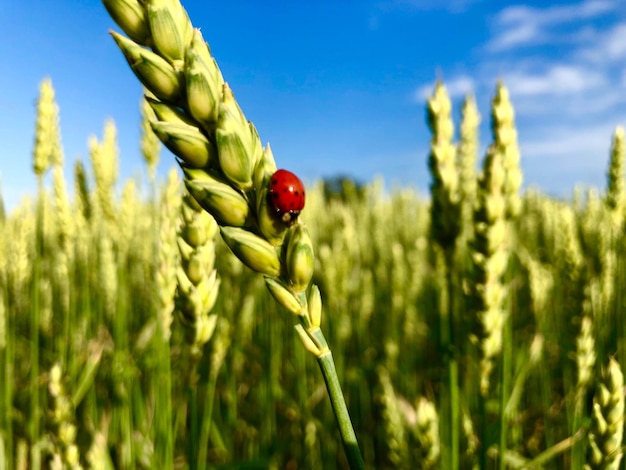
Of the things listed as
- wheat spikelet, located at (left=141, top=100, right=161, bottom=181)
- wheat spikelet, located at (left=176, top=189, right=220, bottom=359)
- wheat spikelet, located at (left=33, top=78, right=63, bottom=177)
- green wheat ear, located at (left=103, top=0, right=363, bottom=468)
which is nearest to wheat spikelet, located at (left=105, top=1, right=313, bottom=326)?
green wheat ear, located at (left=103, top=0, right=363, bottom=468)

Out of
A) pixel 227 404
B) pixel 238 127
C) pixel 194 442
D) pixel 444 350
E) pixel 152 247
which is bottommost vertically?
pixel 227 404

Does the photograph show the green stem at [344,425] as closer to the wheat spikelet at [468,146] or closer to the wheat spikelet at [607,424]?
the wheat spikelet at [607,424]

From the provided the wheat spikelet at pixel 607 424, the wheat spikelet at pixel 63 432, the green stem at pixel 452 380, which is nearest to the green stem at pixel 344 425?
the wheat spikelet at pixel 607 424

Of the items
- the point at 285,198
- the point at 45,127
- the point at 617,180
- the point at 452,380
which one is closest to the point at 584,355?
the point at 452,380

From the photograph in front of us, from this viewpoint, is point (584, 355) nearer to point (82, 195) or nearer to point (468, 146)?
point (468, 146)

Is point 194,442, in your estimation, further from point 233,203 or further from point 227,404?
point 227,404

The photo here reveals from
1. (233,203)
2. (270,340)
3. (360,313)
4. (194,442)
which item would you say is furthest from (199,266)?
(360,313)

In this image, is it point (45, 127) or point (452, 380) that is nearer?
point (452, 380)
